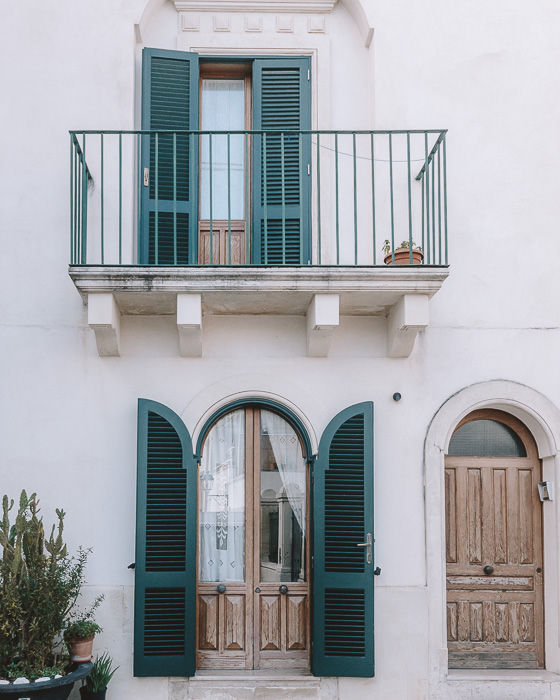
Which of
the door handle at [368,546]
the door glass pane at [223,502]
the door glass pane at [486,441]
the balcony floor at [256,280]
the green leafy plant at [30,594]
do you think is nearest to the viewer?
the green leafy plant at [30,594]

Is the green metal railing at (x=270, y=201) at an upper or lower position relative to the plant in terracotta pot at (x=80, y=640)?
upper

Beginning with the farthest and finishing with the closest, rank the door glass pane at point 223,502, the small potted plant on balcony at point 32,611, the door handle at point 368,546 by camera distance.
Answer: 1. the door glass pane at point 223,502
2. the door handle at point 368,546
3. the small potted plant on balcony at point 32,611

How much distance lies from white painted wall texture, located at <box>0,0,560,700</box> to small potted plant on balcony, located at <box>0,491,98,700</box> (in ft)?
1.74

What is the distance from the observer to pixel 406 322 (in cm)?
672

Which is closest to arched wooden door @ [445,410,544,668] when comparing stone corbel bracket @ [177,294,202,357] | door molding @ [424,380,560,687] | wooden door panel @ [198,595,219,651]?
door molding @ [424,380,560,687]

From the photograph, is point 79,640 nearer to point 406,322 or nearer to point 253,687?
point 253,687

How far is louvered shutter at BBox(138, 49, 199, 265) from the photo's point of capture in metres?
7.30

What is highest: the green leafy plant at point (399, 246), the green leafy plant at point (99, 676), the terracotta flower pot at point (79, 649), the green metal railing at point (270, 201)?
the green metal railing at point (270, 201)

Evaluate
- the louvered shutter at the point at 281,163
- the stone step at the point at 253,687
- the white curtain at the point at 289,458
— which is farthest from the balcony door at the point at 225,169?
the stone step at the point at 253,687

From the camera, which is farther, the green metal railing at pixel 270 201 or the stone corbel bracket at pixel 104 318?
the green metal railing at pixel 270 201

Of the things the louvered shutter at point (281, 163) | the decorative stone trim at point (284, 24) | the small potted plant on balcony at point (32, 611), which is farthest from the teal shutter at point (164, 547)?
the decorative stone trim at point (284, 24)

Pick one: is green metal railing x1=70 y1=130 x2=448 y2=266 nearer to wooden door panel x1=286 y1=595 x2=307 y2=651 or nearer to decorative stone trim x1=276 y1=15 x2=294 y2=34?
decorative stone trim x1=276 y1=15 x2=294 y2=34

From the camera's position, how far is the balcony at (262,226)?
6.62m

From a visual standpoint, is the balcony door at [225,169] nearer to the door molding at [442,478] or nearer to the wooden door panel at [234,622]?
the door molding at [442,478]
